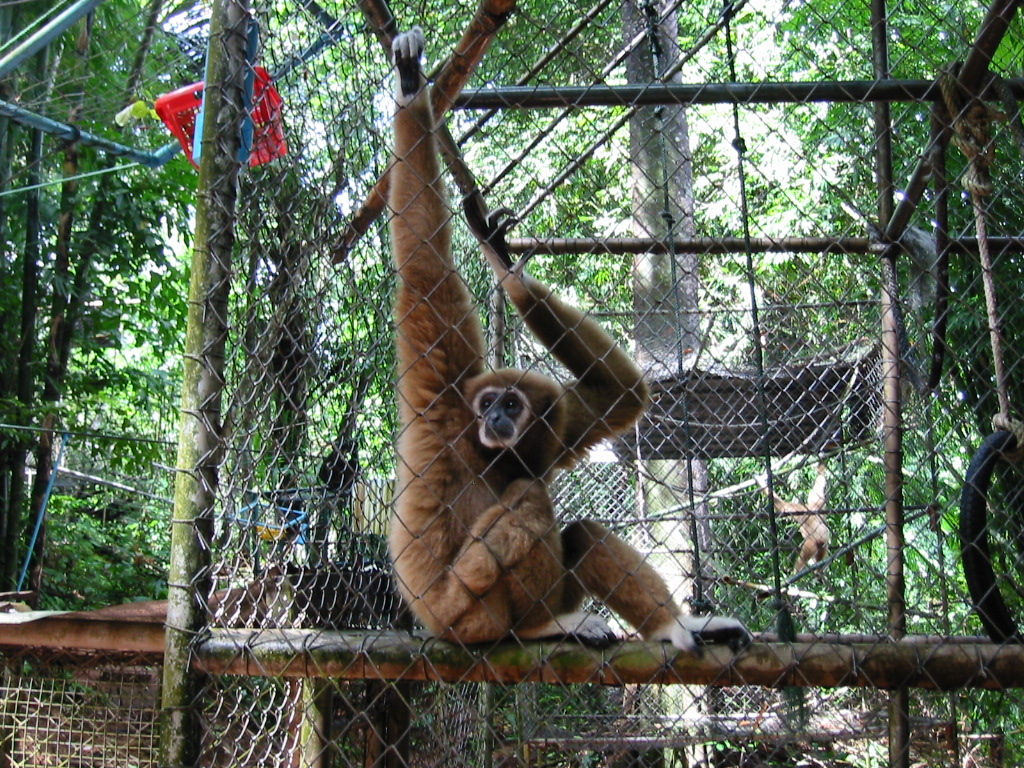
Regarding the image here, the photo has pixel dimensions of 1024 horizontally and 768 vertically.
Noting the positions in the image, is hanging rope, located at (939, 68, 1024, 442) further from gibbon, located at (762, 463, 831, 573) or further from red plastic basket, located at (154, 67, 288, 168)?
gibbon, located at (762, 463, 831, 573)

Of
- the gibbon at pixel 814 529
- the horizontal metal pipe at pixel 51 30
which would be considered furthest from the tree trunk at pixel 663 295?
the horizontal metal pipe at pixel 51 30

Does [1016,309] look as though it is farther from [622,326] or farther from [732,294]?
[732,294]

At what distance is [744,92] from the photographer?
2.45 m

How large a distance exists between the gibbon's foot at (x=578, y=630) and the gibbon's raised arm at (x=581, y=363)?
726 mm

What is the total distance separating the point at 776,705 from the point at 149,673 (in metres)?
3.72

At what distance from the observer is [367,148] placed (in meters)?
3.44

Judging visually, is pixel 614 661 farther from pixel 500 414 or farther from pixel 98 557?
pixel 98 557

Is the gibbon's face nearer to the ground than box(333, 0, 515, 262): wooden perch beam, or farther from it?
nearer to the ground

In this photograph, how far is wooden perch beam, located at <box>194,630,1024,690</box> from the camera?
2080 mm

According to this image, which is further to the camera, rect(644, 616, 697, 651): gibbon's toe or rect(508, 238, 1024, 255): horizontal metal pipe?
rect(508, 238, 1024, 255): horizontal metal pipe

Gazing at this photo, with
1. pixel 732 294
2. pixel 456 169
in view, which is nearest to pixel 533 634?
pixel 456 169

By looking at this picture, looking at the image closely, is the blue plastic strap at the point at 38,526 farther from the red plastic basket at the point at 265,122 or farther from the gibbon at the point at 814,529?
the gibbon at the point at 814,529

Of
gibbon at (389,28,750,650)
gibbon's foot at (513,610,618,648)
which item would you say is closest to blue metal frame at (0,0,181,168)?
gibbon at (389,28,750,650)

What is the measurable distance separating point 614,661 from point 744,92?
1.65 meters
